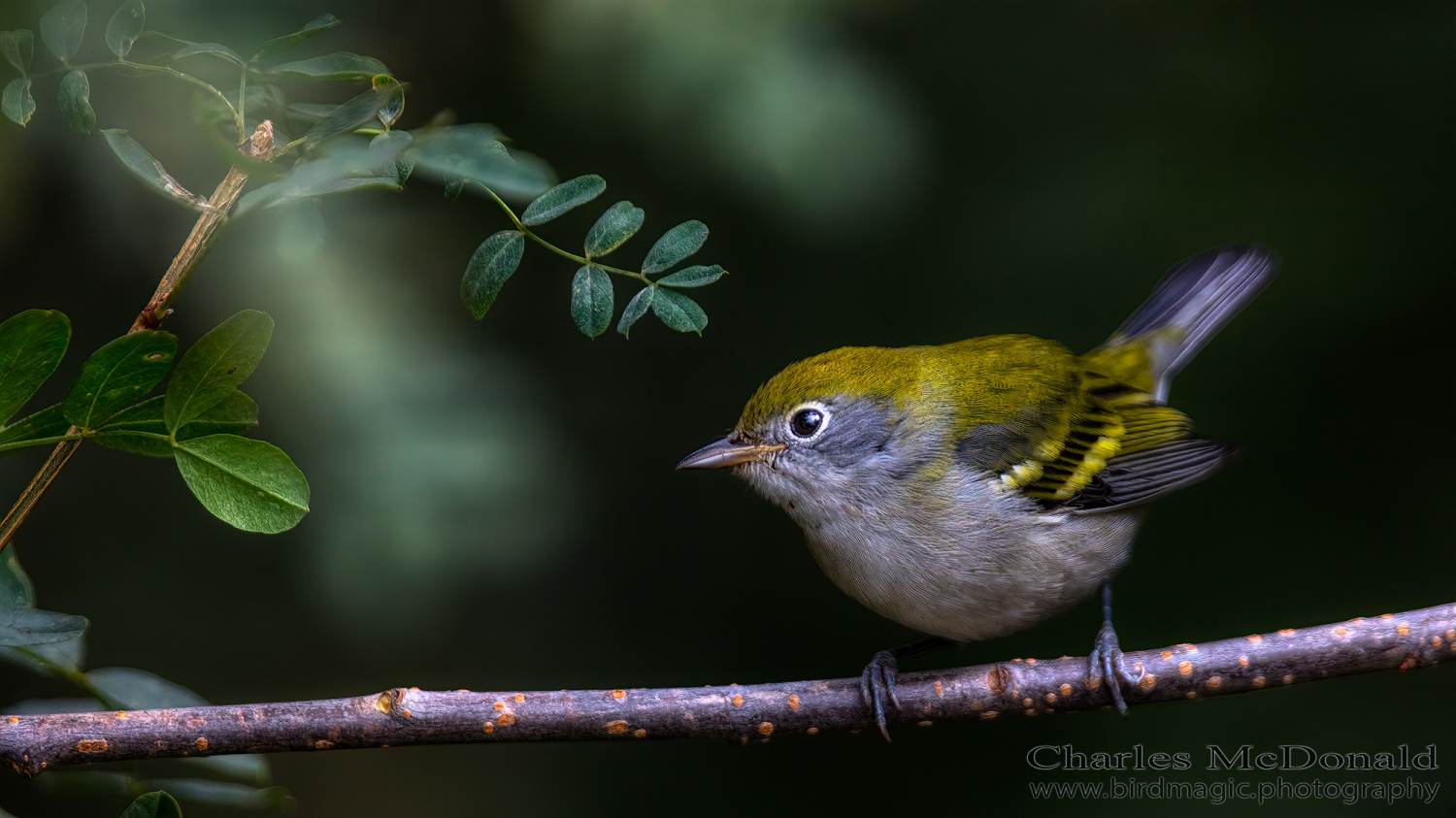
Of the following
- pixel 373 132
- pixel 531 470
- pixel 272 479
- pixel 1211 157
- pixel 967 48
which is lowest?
pixel 272 479

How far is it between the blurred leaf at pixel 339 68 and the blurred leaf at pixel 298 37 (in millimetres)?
21

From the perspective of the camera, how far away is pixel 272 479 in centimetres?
125

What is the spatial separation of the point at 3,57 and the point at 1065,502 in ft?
7.43

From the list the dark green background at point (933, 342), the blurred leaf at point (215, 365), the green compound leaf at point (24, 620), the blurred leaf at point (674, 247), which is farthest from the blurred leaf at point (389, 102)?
the dark green background at point (933, 342)

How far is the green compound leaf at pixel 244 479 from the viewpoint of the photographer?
1.23m

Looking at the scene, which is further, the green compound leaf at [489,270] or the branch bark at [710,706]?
the branch bark at [710,706]

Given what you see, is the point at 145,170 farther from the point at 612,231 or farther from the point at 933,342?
the point at 933,342

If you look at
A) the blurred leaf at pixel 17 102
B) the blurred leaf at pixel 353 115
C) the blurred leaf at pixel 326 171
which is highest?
the blurred leaf at pixel 17 102

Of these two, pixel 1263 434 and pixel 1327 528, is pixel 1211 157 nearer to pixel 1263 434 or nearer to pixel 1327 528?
pixel 1263 434

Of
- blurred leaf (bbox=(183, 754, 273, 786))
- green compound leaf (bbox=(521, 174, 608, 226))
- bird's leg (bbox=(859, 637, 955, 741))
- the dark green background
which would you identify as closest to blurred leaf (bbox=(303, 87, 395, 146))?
green compound leaf (bbox=(521, 174, 608, 226))

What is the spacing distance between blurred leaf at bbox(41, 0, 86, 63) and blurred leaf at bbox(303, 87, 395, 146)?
1.04 feet

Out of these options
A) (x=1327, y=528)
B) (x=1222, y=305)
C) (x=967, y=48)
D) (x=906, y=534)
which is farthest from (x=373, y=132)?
(x=1327, y=528)

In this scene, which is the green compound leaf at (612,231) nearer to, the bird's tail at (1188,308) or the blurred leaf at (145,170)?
the blurred leaf at (145,170)

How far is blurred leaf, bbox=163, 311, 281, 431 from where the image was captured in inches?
46.1
